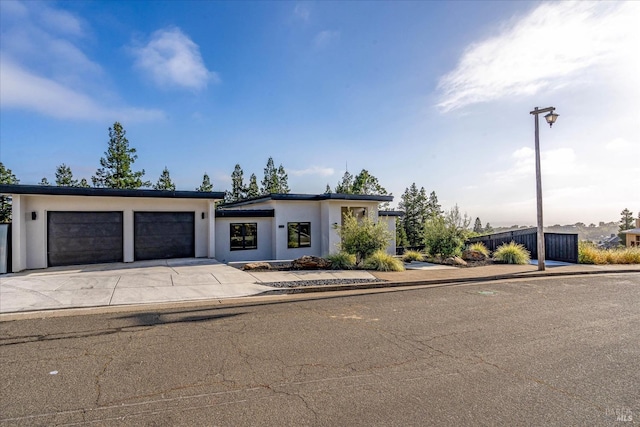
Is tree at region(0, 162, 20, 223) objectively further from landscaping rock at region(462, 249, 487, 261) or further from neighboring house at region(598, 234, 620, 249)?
neighboring house at region(598, 234, 620, 249)

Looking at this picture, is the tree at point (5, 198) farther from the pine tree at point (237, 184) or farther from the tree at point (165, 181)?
the pine tree at point (237, 184)

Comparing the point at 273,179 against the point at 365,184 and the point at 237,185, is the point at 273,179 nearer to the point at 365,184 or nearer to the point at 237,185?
the point at 237,185

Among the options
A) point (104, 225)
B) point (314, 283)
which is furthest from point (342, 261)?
point (104, 225)

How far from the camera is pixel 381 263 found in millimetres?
14484

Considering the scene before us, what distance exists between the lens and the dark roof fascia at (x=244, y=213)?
59.4ft

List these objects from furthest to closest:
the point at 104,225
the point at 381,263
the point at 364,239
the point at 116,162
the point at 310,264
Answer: the point at 116,162
the point at 364,239
the point at 104,225
the point at 381,263
the point at 310,264

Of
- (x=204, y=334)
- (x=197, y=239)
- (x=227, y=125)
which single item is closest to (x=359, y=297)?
(x=204, y=334)

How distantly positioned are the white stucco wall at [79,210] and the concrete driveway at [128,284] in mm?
1043

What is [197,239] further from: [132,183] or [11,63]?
[132,183]

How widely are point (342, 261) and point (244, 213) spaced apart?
261 inches

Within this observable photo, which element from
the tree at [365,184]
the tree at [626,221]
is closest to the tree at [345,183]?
the tree at [365,184]

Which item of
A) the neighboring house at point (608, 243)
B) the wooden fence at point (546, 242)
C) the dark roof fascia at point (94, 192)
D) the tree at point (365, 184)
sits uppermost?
the tree at point (365, 184)

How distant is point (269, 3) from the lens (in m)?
12.7

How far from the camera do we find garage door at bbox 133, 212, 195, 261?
51.6 ft
